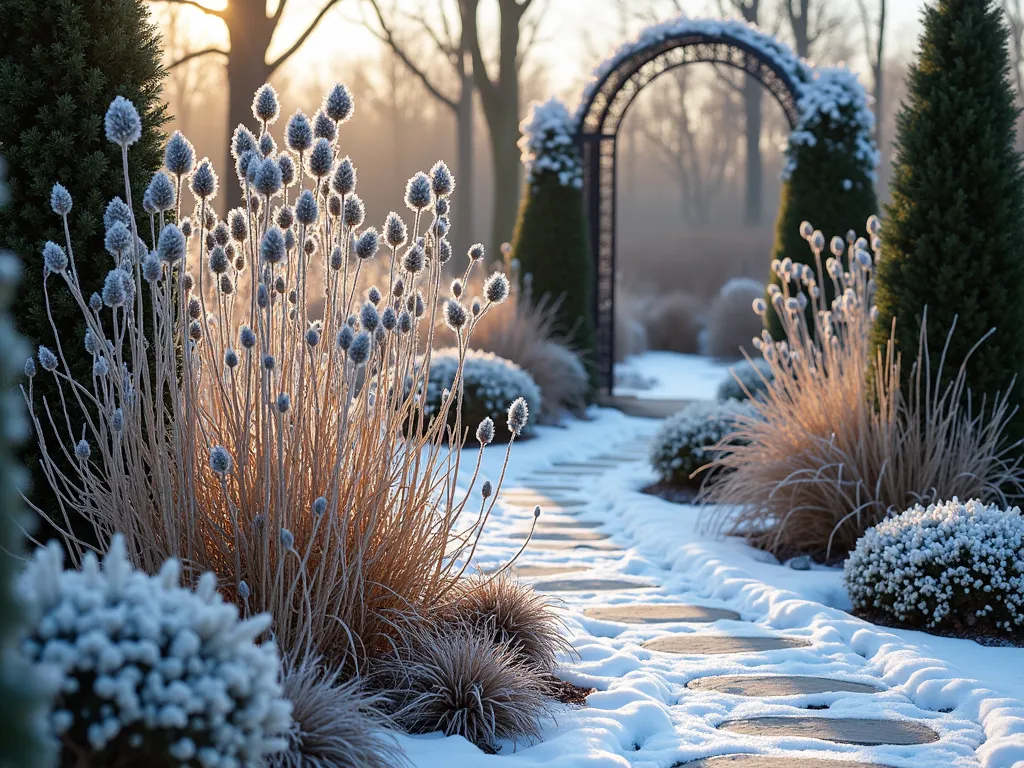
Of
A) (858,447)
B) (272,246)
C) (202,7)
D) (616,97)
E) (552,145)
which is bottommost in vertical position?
(858,447)

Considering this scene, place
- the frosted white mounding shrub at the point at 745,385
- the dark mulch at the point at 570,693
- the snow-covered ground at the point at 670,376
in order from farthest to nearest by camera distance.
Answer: the snow-covered ground at the point at 670,376 < the frosted white mounding shrub at the point at 745,385 < the dark mulch at the point at 570,693

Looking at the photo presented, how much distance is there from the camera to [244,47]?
971cm

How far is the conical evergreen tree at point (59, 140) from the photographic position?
10.3ft

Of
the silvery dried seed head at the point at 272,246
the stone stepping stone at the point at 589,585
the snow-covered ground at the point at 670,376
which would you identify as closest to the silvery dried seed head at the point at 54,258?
the silvery dried seed head at the point at 272,246

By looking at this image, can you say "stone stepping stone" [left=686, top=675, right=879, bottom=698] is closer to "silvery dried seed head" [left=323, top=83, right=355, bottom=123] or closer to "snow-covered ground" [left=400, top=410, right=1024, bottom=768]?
"snow-covered ground" [left=400, top=410, right=1024, bottom=768]

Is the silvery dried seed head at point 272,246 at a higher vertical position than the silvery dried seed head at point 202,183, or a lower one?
lower

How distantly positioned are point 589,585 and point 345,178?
250 cm

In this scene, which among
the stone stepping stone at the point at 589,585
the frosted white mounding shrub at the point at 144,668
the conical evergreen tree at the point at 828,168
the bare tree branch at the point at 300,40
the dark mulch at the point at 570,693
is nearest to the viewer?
the frosted white mounding shrub at the point at 144,668

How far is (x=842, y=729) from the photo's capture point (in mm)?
2904

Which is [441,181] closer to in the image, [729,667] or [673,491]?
[729,667]

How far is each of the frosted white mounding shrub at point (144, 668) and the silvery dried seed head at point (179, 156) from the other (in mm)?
1112

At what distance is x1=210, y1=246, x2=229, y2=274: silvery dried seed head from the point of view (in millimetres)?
2504

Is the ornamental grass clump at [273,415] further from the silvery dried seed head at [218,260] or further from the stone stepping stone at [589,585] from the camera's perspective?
the stone stepping stone at [589,585]

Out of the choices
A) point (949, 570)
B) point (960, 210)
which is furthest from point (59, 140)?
point (960, 210)
